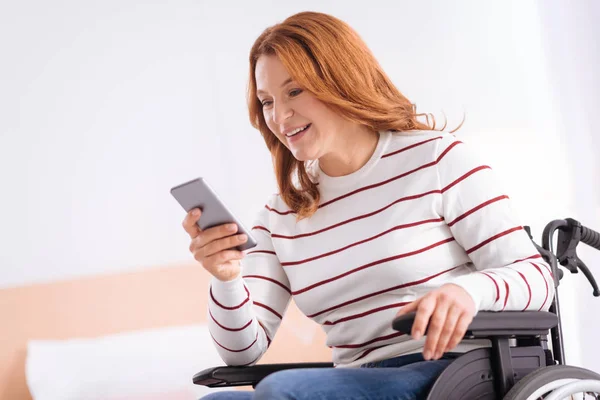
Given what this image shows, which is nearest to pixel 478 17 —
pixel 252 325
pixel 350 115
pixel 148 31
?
pixel 148 31

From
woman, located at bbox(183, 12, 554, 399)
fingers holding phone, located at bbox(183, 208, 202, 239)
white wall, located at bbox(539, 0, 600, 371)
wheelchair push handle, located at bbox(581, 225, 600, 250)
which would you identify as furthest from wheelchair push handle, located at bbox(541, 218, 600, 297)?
white wall, located at bbox(539, 0, 600, 371)

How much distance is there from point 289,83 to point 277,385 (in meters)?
0.62

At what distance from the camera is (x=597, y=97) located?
2514 millimetres

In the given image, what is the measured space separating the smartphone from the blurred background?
95cm

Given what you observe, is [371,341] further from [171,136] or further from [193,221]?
[171,136]

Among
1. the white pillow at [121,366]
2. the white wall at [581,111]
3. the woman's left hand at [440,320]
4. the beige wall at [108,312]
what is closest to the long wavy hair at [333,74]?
the woman's left hand at [440,320]

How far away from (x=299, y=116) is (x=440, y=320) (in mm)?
555

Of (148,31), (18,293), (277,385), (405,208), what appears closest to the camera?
(277,385)

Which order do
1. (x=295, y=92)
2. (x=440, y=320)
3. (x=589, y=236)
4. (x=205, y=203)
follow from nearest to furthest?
(x=440, y=320)
(x=205, y=203)
(x=295, y=92)
(x=589, y=236)

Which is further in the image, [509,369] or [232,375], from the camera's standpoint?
[232,375]

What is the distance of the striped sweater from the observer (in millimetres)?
1321

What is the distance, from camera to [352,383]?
110 cm

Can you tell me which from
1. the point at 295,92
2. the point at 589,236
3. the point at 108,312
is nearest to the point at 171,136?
the point at 108,312

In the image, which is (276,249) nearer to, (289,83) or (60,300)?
(289,83)
